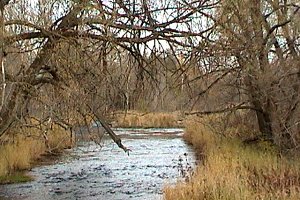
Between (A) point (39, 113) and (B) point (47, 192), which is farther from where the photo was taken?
(B) point (47, 192)

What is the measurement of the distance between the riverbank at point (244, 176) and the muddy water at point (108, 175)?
126 centimetres

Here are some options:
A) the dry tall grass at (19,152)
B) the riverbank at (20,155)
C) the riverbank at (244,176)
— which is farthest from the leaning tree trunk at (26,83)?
the dry tall grass at (19,152)

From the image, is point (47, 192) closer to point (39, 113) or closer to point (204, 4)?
point (39, 113)

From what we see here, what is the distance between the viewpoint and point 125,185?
13344mm

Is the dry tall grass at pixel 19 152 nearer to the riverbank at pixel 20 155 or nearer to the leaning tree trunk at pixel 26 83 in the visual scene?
the riverbank at pixel 20 155

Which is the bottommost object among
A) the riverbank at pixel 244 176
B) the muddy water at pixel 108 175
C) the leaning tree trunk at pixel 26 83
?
the muddy water at pixel 108 175

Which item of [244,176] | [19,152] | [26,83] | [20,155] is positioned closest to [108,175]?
[20,155]

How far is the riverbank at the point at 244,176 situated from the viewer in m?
8.39

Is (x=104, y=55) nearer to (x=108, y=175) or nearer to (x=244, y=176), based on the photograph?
(x=244, y=176)

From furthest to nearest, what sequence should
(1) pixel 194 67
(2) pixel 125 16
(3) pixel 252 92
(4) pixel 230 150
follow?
(4) pixel 230 150 < (3) pixel 252 92 < (1) pixel 194 67 < (2) pixel 125 16

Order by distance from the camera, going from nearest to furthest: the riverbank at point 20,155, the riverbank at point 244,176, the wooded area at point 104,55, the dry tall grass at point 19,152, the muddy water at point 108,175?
the wooded area at point 104,55
the riverbank at point 244,176
the muddy water at point 108,175
the riverbank at point 20,155
the dry tall grass at point 19,152

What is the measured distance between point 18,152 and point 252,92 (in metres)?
7.45

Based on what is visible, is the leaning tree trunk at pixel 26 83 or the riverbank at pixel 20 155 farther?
the riverbank at pixel 20 155

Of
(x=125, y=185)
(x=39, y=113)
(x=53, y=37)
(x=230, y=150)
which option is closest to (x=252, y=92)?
(x=230, y=150)
